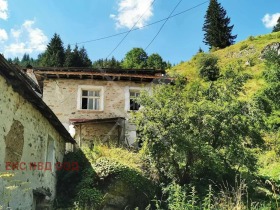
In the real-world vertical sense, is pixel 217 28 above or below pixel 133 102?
above

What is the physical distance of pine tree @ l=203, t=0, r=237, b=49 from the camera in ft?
221

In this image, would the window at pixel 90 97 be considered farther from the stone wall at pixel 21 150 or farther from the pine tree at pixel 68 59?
the pine tree at pixel 68 59

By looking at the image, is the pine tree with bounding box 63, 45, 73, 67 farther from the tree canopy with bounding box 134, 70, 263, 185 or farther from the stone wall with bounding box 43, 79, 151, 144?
the tree canopy with bounding box 134, 70, 263, 185

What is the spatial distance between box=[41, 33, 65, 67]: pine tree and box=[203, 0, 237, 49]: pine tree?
28.8m

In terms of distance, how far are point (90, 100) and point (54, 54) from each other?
37231 millimetres

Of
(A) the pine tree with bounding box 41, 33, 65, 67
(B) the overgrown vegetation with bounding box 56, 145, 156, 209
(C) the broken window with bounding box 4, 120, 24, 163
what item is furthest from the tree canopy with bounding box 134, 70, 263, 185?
(A) the pine tree with bounding box 41, 33, 65, 67

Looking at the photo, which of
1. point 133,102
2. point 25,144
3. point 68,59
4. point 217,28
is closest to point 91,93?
point 133,102

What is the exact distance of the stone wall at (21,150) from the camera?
764 centimetres

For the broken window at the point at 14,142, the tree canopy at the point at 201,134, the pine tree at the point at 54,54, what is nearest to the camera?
the broken window at the point at 14,142

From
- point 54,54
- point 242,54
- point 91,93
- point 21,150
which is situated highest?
point 54,54

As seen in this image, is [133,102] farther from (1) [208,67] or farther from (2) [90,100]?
(1) [208,67]

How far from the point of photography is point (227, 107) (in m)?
11.5

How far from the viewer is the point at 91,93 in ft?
66.6

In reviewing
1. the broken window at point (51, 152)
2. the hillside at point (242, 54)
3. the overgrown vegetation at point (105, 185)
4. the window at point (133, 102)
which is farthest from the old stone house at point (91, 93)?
the hillside at point (242, 54)
